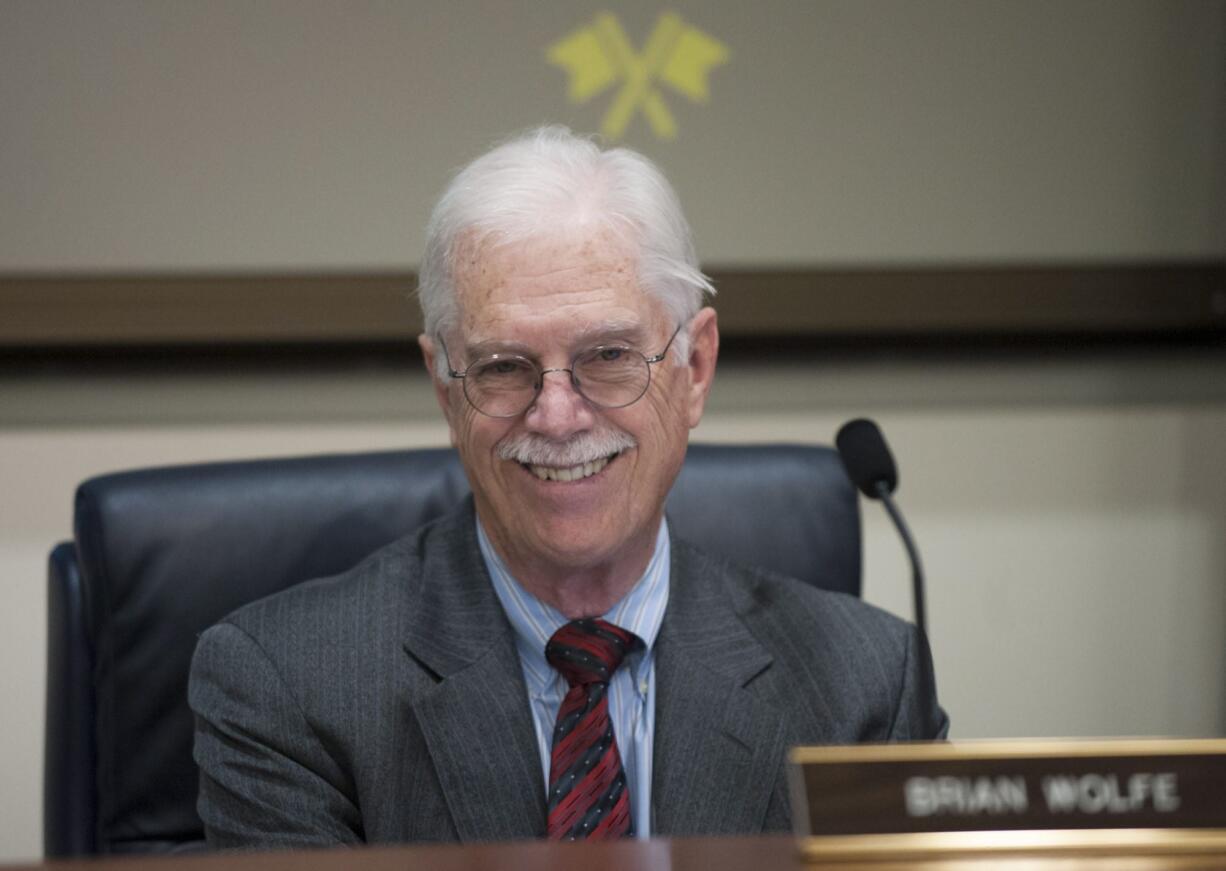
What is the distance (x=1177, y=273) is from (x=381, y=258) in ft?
4.65

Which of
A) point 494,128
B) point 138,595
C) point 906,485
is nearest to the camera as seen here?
point 138,595

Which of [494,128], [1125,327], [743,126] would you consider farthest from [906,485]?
[494,128]

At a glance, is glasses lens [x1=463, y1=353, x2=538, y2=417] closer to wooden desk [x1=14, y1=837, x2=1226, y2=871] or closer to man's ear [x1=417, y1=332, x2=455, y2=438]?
man's ear [x1=417, y1=332, x2=455, y2=438]

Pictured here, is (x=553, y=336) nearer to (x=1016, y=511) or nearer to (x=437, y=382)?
(x=437, y=382)

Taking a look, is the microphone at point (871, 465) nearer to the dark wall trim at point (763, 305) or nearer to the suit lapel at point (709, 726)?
the suit lapel at point (709, 726)

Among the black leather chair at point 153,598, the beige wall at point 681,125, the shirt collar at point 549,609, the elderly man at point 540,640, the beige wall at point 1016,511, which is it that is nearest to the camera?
the elderly man at point 540,640

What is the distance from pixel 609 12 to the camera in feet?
7.99

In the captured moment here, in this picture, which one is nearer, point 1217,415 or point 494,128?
point 494,128

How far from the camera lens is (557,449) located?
1.53 meters

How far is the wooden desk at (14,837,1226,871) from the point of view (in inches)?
31.3

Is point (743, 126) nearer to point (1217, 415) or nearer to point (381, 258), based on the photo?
point (381, 258)

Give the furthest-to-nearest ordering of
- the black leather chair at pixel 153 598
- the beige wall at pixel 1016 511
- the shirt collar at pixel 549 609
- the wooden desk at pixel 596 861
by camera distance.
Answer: the beige wall at pixel 1016 511, the black leather chair at pixel 153 598, the shirt collar at pixel 549 609, the wooden desk at pixel 596 861

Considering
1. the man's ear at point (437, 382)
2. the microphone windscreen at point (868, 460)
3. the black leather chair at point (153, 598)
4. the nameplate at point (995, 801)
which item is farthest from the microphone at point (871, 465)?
the black leather chair at point (153, 598)

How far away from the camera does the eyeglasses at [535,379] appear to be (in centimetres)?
152
